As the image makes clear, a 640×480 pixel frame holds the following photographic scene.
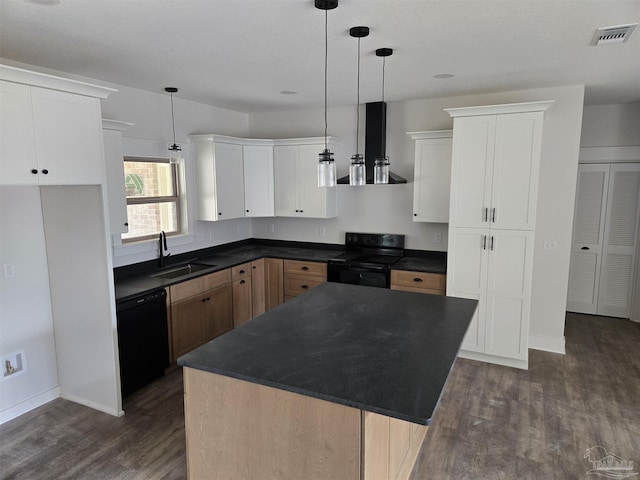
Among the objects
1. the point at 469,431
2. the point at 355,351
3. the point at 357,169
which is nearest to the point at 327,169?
the point at 357,169

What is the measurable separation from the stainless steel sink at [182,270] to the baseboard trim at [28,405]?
1257 millimetres

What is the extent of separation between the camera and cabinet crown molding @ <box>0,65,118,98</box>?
2.31m

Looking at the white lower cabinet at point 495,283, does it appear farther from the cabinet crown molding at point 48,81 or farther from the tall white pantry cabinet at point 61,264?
the cabinet crown molding at point 48,81

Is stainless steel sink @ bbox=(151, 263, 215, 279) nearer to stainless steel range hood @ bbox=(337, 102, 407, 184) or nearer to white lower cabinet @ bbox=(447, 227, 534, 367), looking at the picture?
stainless steel range hood @ bbox=(337, 102, 407, 184)

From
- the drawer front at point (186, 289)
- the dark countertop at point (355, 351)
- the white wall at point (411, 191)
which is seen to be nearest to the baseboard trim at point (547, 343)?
the white wall at point (411, 191)

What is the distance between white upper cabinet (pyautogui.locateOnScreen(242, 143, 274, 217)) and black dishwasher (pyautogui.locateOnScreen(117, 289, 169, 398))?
1801 mm

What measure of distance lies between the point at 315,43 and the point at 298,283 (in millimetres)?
2824

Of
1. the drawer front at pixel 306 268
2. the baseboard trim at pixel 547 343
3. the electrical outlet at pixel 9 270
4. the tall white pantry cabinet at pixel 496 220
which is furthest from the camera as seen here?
the drawer front at pixel 306 268

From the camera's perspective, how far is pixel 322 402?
5.44 feet

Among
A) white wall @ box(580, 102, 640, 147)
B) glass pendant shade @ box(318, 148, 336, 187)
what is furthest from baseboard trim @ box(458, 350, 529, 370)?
white wall @ box(580, 102, 640, 147)

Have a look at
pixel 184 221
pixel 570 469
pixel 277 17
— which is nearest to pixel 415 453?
pixel 570 469

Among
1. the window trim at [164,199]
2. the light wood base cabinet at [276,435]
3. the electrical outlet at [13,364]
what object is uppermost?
the window trim at [164,199]

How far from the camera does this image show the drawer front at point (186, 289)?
364cm

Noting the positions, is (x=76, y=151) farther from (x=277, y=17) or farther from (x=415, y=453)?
(x=415, y=453)
